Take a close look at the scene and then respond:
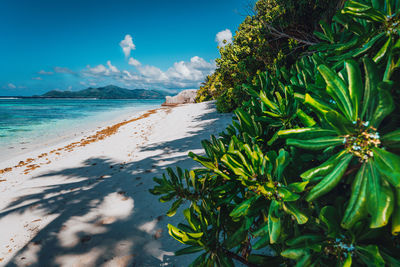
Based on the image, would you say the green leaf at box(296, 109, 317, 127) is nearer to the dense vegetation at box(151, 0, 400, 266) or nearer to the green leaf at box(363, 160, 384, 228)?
the dense vegetation at box(151, 0, 400, 266)

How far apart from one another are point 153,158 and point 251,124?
4292 millimetres

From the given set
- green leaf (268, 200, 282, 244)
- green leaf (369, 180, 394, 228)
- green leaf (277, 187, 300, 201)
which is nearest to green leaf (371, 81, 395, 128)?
green leaf (369, 180, 394, 228)

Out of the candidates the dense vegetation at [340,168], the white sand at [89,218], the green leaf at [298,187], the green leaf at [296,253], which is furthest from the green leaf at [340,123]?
the white sand at [89,218]

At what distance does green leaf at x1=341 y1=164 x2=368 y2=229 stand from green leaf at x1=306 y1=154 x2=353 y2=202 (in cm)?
5

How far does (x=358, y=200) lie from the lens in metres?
0.56

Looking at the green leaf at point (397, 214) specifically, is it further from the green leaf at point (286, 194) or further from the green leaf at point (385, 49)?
the green leaf at point (385, 49)

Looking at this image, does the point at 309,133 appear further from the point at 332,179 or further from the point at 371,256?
the point at 371,256

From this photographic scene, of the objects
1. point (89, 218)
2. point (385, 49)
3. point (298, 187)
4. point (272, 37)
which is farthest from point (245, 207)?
point (272, 37)

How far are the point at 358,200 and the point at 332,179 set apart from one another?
0.09 m

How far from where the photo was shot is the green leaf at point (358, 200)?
21.7 inches

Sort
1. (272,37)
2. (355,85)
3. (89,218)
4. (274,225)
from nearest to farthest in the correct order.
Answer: (355,85) < (274,225) < (89,218) < (272,37)

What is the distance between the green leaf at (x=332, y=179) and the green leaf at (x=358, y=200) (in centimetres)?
5

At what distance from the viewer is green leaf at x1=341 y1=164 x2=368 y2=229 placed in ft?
1.81

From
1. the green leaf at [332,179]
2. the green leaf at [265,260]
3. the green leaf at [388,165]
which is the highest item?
the green leaf at [388,165]
